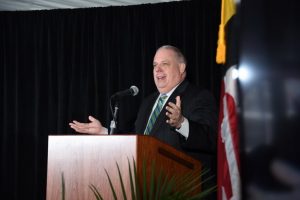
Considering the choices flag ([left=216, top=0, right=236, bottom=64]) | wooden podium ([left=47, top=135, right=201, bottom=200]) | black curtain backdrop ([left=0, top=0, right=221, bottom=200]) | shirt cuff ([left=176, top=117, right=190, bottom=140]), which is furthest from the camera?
black curtain backdrop ([left=0, top=0, right=221, bottom=200])

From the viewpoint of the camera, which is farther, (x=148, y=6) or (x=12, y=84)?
(x=12, y=84)

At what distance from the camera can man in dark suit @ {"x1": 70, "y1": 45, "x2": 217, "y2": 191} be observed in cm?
254

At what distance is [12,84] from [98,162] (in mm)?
3482

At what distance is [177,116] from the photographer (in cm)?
227

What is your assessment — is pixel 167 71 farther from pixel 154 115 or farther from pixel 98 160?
pixel 98 160

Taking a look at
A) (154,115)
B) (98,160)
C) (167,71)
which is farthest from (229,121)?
(98,160)

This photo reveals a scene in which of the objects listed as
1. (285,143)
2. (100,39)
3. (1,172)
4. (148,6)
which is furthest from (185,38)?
(1,172)

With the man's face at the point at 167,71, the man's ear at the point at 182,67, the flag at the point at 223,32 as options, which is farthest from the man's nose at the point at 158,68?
the flag at the point at 223,32

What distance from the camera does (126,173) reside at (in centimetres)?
193

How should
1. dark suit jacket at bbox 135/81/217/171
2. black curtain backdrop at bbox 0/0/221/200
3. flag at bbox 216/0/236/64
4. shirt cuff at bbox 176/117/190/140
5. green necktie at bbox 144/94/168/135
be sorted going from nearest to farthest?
shirt cuff at bbox 176/117/190/140 < dark suit jacket at bbox 135/81/217/171 < flag at bbox 216/0/236/64 < green necktie at bbox 144/94/168/135 < black curtain backdrop at bbox 0/0/221/200

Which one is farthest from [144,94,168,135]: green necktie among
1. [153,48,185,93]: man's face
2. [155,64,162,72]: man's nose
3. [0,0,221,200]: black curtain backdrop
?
[0,0,221,200]: black curtain backdrop

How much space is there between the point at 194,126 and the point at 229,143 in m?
0.26

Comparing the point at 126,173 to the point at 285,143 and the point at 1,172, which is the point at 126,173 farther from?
the point at 1,172

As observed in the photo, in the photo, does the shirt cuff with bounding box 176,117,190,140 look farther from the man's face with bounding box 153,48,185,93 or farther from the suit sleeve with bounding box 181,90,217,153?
the man's face with bounding box 153,48,185,93
